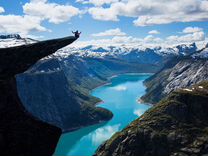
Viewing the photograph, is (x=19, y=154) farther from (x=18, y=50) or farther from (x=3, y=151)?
(x=18, y=50)

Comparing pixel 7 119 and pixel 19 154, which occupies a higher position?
pixel 7 119

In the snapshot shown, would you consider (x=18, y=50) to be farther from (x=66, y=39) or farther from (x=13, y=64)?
(x=66, y=39)

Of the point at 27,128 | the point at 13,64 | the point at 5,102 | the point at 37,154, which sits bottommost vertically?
the point at 37,154

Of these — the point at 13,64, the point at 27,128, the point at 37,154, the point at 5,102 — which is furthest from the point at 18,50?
the point at 37,154

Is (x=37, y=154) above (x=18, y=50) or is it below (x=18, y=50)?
below

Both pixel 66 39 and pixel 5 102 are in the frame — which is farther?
pixel 66 39

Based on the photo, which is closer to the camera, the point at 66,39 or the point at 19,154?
the point at 19,154
